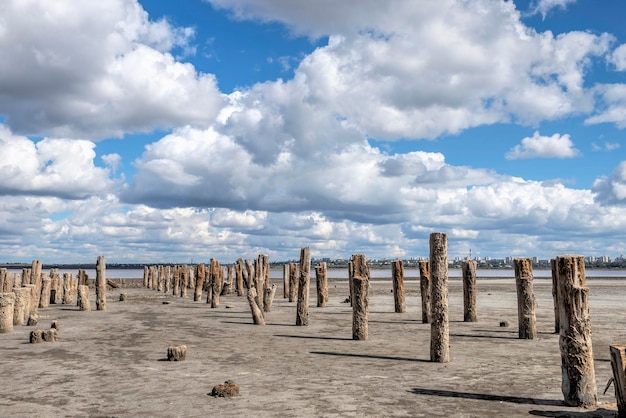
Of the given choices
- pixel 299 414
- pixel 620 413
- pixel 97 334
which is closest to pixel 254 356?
pixel 299 414

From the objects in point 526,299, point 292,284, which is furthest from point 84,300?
point 526,299

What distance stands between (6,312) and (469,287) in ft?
49.9

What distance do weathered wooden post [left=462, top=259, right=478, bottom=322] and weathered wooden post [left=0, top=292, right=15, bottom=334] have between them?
14767 millimetres

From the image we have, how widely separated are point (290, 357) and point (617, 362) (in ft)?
24.1

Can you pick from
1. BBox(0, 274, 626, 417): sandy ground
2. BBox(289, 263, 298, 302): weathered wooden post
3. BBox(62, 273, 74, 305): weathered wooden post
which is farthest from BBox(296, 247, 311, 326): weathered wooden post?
BBox(62, 273, 74, 305): weathered wooden post

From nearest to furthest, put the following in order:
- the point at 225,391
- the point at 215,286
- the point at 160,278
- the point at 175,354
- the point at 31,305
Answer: the point at 225,391 < the point at 175,354 < the point at 31,305 < the point at 215,286 < the point at 160,278

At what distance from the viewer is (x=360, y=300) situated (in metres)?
14.8

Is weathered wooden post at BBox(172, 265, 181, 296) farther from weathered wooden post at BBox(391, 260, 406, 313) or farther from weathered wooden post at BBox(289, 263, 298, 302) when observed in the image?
weathered wooden post at BBox(391, 260, 406, 313)

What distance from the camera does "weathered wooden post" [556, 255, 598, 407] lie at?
26.4 feet

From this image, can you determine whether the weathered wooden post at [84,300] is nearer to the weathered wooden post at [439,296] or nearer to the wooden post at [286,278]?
the wooden post at [286,278]

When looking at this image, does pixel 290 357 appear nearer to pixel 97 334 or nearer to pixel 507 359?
pixel 507 359

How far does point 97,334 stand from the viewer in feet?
55.4

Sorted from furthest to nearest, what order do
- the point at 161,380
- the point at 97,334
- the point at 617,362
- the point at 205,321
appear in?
the point at 205,321 → the point at 97,334 → the point at 161,380 → the point at 617,362

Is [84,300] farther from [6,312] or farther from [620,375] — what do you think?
[620,375]
